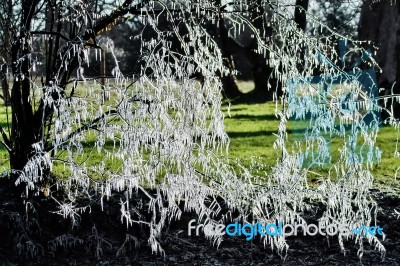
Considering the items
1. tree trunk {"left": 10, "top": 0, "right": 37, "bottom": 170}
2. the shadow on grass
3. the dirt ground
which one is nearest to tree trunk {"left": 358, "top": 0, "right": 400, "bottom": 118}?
the shadow on grass

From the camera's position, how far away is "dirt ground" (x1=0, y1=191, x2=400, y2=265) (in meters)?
4.40

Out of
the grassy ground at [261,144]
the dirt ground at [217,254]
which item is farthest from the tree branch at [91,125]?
the dirt ground at [217,254]

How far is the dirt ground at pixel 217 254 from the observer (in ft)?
14.4

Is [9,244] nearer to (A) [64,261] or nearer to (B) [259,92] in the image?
(A) [64,261]

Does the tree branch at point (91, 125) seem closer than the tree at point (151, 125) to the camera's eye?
No

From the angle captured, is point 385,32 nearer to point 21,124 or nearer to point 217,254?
point 217,254

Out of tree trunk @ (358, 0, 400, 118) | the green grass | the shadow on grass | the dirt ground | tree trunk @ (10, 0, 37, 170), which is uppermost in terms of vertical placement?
tree trunk @ (358, 0, 400, 118)

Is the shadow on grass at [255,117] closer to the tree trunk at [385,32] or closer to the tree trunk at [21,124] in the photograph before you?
the tree trunk at [385,32]

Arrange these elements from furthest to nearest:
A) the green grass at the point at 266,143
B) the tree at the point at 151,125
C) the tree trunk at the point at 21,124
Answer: the green grass at the point at 266,143 < the tree trunk at the point at 21,124 < the tree at the point at 151,125

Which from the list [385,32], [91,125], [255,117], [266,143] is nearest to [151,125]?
[91,125]

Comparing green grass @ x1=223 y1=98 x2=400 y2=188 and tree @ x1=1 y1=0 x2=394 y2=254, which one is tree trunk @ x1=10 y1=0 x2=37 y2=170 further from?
green grass @ x1=223 y1=98 x2=400 y2=188

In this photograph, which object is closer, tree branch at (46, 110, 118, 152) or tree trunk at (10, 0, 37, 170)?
tree branch at (46, 110, 118, 152)

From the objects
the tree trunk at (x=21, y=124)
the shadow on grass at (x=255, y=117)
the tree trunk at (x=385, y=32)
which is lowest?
the shadow on grass at (x=255, y=117)

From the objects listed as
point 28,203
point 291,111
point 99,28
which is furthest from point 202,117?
point 28,203
